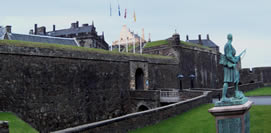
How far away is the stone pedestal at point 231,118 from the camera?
6.88m

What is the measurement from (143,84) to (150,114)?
13.3 meters

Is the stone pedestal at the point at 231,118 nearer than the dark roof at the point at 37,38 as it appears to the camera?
Yes

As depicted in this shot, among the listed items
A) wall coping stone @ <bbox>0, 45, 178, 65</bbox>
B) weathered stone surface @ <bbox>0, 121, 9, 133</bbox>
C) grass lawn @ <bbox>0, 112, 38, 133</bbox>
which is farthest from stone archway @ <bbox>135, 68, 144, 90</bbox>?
weathered stone surface @ <bbox>0, 121, 9, 133</bbox>

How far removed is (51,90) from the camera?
17.9 metres

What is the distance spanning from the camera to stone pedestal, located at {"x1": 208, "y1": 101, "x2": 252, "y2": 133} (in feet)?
22.6

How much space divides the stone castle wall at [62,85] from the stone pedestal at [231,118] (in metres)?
12.5

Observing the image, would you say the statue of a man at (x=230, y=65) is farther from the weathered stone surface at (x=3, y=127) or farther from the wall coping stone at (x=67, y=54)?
the wall coping stone at (x=67, y=54)

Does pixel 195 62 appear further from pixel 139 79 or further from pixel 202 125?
pixel 202 125

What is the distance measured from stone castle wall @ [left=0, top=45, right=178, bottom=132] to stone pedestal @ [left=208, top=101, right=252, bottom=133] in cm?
1252

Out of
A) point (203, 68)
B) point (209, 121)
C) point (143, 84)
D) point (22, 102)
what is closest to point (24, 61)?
point (22, 102)

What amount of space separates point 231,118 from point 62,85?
14080mm

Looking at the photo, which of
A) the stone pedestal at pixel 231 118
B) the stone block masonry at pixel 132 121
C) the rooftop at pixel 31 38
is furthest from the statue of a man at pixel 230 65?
the rooftop at pixel 31 38

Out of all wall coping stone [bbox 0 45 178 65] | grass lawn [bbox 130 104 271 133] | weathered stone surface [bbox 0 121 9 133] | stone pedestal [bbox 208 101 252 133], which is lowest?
grass lawn [bbox 130 104 271 133]

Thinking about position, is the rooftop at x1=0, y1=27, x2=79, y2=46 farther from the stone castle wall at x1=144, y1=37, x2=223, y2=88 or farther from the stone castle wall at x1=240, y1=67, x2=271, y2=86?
the stone castle wall at x1=240, y1=67, x2=271, y2=86
